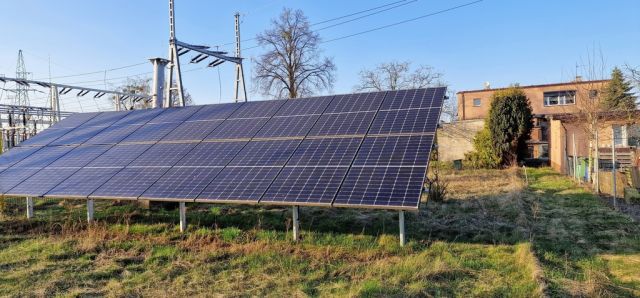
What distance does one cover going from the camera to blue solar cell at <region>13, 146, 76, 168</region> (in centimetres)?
1271

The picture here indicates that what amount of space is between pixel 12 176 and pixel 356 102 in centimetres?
1023

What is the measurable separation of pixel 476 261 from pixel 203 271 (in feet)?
15.9

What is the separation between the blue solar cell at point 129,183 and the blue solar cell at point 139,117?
4.16 m

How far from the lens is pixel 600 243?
8.73 m

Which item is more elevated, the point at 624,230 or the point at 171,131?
the point at 171,131

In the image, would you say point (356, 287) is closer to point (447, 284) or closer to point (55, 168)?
point (447, 284)

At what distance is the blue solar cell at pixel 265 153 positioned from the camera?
9820 millimetres

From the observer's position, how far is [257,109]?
1323 cm

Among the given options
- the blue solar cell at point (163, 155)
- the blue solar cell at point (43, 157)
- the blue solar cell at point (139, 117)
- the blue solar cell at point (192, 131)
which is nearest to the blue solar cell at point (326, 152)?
the blue solar cell at point (163, 155)

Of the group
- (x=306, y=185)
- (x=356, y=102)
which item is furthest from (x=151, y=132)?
(x=306, y=185)

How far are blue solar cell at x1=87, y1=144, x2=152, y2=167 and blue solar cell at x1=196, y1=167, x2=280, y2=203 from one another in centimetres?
354

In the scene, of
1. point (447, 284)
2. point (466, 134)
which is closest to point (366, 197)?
point (447, 284)

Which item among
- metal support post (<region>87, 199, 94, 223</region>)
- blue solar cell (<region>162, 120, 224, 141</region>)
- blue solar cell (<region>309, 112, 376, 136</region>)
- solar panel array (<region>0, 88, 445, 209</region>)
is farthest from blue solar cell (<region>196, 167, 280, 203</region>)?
metal support post (<region>87, 199, 94, 223</region>)

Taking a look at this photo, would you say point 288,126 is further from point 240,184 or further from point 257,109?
point 240,184
